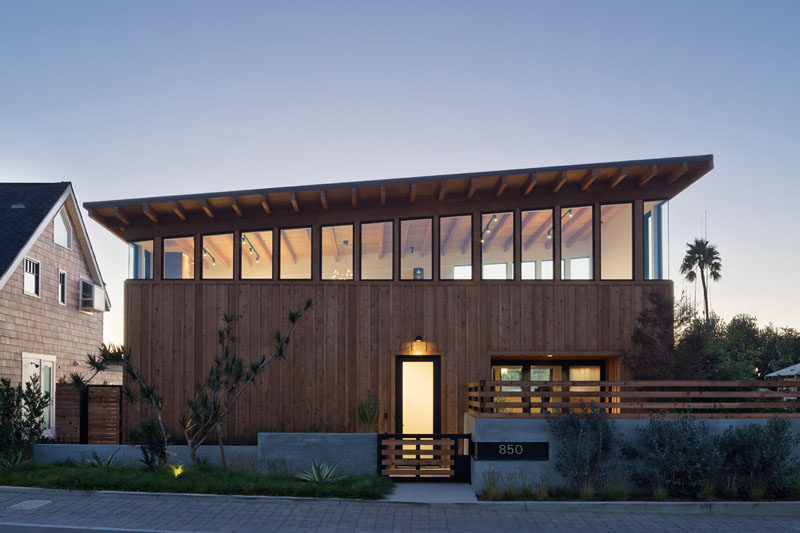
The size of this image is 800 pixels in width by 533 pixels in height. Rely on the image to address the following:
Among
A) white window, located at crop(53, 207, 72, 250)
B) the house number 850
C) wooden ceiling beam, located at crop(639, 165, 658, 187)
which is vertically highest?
wooden ceiling beam, located at crop(639, 165, 658, 187)

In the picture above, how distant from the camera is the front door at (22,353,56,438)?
61.5ft

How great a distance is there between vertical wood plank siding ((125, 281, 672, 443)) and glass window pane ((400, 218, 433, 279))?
12.8 inches

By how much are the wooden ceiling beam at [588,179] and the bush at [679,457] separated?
5.38m

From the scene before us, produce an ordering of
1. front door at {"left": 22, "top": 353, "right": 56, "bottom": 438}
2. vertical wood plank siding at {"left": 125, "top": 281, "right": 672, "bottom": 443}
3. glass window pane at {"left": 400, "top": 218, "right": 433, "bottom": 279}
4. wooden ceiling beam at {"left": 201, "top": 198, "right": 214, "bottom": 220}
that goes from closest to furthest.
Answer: wooden ceiling beam at {"left": 201, "top": 198, "right": 214, "bottom": 220} < vertical wood plank siding at {"left": 125, "top": 281, "right": 672, "bottom": 443} < glass window pane at {"left": 400, "top": 218, "right": 433, "bottom": 279} < front door at {"left": 22, "top": 353, "right": 56, "bottom": 438}

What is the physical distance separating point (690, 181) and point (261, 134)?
11.5 metres

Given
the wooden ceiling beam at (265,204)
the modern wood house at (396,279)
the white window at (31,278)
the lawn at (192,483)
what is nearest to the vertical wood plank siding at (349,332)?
the modern wood house at (396,279)

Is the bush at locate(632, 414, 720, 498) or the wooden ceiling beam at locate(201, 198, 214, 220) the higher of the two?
the wooden ceiling beam at locate(201, 198, 214, 220)

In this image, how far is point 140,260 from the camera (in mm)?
15805

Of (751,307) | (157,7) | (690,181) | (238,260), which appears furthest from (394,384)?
(751,307)

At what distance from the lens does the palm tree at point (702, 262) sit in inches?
1925

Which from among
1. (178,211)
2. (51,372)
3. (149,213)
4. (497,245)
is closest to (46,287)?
(51,372)

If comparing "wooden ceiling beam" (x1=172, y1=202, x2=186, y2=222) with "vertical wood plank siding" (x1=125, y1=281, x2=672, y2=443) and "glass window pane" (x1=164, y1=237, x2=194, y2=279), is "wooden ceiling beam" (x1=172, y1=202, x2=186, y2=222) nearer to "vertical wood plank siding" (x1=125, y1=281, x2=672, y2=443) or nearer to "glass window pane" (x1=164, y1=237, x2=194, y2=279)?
"glass window pane" (x1=164, y1=237, x2=194, y2=279)

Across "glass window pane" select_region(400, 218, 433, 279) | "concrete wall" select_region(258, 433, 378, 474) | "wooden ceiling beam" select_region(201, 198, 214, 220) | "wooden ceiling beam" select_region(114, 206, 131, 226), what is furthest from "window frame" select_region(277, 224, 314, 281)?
"concrete wall" select_region(258, 433, 378, 474)

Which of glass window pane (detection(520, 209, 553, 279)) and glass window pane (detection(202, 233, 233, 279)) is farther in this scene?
glass window pane (detection(520, 209, 553, 279))
